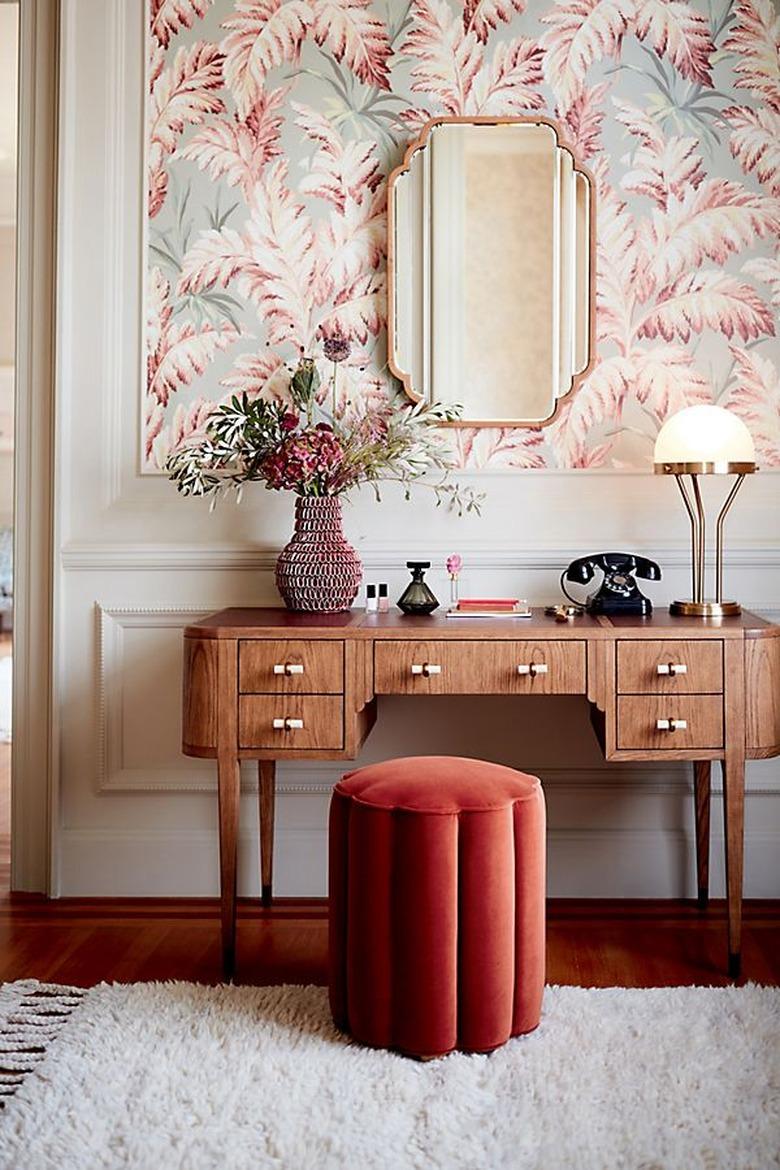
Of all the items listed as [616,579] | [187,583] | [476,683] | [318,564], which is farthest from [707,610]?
[187,583]

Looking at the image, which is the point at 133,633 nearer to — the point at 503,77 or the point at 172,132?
the point at 172,132

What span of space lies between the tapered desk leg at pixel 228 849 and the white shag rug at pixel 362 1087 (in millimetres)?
148

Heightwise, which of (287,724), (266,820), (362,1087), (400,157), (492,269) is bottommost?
(362,1087)

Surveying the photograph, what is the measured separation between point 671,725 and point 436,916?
0.78 m

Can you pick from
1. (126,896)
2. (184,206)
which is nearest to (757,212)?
(184,206)

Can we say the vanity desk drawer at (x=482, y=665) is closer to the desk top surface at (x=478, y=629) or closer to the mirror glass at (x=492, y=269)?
the desk top surface at (x=478, y=629)

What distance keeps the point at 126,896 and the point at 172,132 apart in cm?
201

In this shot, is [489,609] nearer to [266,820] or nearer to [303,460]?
[303,460]

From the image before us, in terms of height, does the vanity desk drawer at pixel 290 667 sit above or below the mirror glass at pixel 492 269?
below

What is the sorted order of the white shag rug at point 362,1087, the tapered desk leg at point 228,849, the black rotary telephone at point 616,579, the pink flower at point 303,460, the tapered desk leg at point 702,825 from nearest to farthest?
the white shag rug at point 362,1087 < the tapered desk leg at point 228,849 < the pink flower at point 303,460 < the black rotary telephone at point 616,579 < the tapered desk leg at point 702,825

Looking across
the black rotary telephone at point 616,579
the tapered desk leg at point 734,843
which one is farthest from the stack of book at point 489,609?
the tapered desk leg at point 734,843

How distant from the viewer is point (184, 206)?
327 centimetres

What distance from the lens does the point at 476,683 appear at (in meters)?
2.72

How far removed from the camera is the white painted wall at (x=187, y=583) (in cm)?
326
